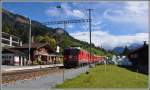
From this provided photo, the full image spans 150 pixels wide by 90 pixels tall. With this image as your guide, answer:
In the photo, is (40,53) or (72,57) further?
(40,53)

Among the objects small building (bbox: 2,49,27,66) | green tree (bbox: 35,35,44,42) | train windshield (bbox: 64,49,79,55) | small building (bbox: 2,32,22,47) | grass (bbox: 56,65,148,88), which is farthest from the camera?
green tree (bbox: 35,35,44,42)

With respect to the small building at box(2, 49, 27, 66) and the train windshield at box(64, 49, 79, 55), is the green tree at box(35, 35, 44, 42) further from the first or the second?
the train windshield at box(64, 49, 79, 55)

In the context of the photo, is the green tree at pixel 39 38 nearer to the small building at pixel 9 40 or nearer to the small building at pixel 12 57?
the small building at pixel 9 40

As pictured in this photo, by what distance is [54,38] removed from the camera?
228 feet

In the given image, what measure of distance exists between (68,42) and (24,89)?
44603 mm

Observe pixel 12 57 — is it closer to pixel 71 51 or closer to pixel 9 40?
pixel 9 40

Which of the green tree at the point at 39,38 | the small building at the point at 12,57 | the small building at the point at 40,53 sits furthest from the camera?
the green tree at the point at 39,38

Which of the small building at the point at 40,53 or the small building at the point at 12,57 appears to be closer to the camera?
the small building at the point at 12,57

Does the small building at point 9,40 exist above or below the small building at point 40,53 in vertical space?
→ above

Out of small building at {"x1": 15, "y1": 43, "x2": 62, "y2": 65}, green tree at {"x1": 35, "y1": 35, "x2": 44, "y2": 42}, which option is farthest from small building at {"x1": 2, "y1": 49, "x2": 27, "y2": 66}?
green tree at {"x1": 35, "y1": 35, "x2": 44, "y2": 42}

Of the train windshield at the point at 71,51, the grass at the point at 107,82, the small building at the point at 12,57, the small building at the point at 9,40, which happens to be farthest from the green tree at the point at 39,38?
the grass at the point at 107,82

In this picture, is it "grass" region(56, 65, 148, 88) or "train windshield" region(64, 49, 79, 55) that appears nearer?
"grass" region(56, 65, 148, 88)

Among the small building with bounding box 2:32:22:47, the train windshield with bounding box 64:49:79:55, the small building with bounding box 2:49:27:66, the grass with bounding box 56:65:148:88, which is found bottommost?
the grass with bounding box 56:65:148:88

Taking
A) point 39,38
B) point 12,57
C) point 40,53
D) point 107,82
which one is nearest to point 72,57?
point 12,57
